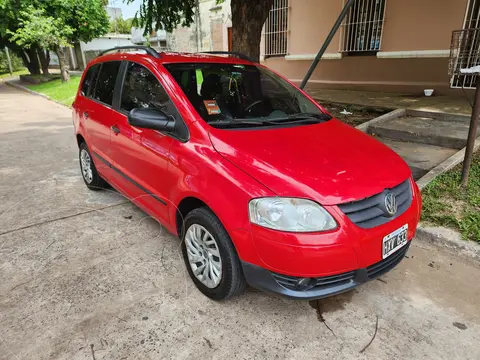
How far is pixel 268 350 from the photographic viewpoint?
6.70 ft

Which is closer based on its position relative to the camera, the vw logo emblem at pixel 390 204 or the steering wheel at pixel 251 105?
the vw logo emblem at pixel 390 204

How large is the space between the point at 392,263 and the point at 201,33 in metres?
15.2

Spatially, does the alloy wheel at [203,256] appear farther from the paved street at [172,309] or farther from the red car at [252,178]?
the paved street at [172,309]

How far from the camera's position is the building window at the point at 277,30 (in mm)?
11570

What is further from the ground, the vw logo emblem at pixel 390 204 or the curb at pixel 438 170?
the vw logo emblem at pixel 390 204

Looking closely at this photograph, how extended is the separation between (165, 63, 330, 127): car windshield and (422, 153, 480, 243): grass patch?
145cm

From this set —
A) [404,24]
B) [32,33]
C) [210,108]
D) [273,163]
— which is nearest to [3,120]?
[32,33]

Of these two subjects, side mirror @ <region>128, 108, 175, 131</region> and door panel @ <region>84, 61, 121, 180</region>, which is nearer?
side mirror @ <region>128, 108, 175, 131</region>

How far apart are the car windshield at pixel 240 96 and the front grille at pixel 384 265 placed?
1260mm

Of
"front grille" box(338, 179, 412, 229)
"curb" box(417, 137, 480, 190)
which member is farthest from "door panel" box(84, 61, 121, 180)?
"curb" box(417, 137, 480, 190)

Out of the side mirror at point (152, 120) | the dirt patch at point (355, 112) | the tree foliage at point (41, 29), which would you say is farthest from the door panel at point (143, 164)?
the tree foliage at point (41, 29)

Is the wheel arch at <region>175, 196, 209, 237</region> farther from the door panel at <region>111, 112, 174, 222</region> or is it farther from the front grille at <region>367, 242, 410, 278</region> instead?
the front grille at <region>367, 242, 410, 278</region>

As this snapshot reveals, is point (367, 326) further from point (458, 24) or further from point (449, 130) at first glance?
point (458, 24)

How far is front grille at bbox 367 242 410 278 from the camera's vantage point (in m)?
2.12
